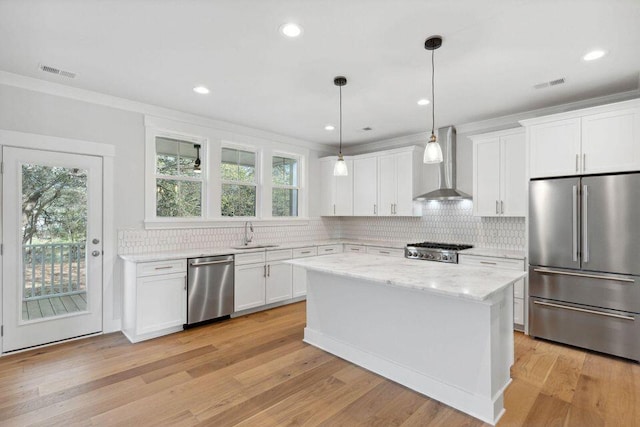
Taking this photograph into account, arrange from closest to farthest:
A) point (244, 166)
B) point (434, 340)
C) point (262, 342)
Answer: point (434, 340) → point (262, 342) → point (244, 166)

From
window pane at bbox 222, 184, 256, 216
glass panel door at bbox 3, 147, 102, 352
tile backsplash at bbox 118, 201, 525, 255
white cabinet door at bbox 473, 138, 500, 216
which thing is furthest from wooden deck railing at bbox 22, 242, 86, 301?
white cabinet door at bbox 473, 138, 500, 216

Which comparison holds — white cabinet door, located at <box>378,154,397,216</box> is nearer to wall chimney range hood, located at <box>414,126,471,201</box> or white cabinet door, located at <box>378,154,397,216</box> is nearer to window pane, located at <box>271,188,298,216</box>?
wall chimney range hood, located at <box>414,126,471,201</box>

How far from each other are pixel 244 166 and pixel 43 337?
3221 millimetres

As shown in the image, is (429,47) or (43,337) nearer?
(429,47)

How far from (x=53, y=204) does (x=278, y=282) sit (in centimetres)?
287

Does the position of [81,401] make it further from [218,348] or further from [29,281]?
[29,281]

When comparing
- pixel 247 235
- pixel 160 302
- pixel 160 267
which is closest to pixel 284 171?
pixel 247 235

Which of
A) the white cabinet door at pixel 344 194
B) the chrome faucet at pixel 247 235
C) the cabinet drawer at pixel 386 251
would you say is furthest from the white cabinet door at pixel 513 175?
the chrome faucet at pixel 247 235

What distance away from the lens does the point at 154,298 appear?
3680 millimetres

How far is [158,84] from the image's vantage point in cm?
338

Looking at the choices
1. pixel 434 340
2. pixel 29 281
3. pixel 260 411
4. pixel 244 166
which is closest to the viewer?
pixel 260 411

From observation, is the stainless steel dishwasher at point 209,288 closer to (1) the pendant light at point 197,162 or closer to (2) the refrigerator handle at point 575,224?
(1) the pendant light at point 197,162

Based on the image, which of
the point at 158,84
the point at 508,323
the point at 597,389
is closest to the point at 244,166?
the point at 158,84

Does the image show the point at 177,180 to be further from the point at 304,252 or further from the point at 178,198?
the point at 304,252
